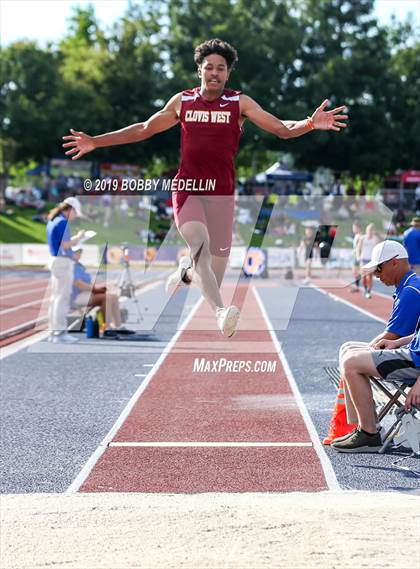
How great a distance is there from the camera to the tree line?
53.3 metres

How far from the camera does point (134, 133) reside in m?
4.90

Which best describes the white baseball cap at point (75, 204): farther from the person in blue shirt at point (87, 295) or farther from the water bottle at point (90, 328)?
the water bottle at point (90, 328)

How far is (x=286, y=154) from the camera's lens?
61469 mm

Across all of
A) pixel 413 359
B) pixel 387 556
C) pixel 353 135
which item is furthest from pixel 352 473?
pixel 353 135

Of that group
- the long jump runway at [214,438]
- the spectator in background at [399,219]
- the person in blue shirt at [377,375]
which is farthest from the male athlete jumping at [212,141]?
the spectator in background at [399,219]

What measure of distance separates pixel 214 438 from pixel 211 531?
304cm

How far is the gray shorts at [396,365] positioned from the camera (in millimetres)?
7672

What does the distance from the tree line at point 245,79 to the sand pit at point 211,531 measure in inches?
1763

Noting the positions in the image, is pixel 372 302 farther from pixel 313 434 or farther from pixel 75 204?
pixel 75 204

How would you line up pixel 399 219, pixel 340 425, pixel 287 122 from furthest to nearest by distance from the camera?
pixel 399 219, pixel 340 425, pixel 287 122

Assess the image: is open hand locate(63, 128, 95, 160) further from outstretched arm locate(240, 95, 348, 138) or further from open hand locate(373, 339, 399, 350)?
open hand locate(373, 339, 399, 350)

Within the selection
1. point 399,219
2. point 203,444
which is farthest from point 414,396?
point 399,219

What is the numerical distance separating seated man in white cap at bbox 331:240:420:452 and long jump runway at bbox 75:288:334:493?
0.42m

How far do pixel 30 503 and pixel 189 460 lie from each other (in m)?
1.80
